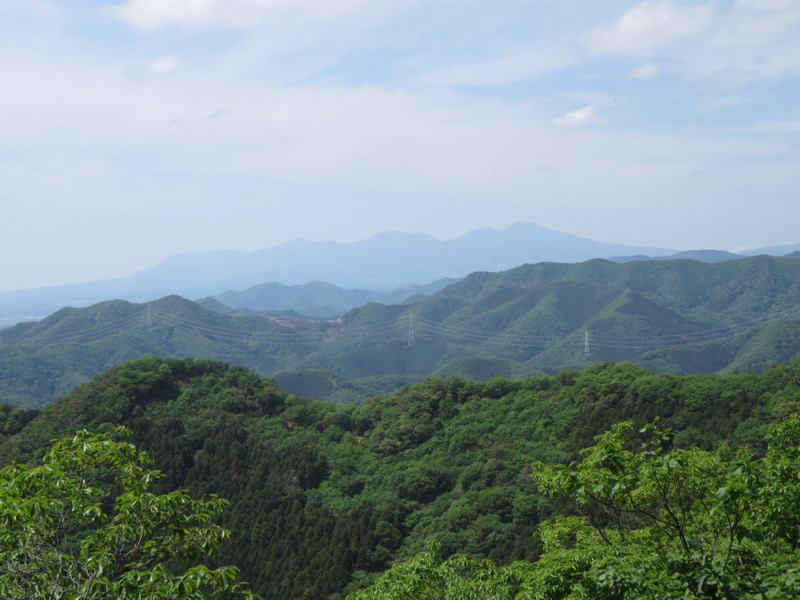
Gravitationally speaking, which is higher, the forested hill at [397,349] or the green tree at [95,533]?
the green tree at [95,533]

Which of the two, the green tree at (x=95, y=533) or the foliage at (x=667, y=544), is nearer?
the foliage at (x=667, y=544)

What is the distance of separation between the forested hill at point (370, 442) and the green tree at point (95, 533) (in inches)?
982

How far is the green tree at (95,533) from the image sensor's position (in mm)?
8117

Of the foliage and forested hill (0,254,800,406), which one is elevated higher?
the foliage

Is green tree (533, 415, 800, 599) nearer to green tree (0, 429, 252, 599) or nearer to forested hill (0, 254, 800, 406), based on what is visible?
green tree (0, 429, 252, 599)

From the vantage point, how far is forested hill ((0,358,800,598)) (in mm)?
36531

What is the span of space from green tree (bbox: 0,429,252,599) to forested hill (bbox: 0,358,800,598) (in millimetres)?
24935

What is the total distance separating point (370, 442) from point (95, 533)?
39.4 meters

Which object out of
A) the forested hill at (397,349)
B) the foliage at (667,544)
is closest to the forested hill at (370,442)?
the foliage at (667,544)

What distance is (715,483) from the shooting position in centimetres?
1148

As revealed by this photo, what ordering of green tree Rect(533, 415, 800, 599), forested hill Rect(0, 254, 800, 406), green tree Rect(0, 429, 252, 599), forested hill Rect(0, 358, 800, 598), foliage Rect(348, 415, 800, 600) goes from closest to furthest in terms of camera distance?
green tree Rect(533, 415, 800, 599)
foliage Rect(348, 415, 800, 600)
green tree Rect(0, 429, 252, 599)
forested hill Rect(0, 358, 800, 598)
forested hill Rect(0, 254, 800, 406)

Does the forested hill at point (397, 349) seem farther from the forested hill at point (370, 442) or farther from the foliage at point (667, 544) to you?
the foliage at point (667, 544)

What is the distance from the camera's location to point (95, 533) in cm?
934

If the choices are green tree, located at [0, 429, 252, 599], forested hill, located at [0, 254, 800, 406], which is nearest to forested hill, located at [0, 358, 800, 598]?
green tree, located at [0, 429, 252, 599]
